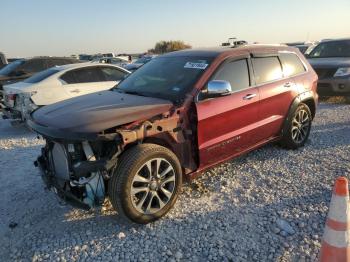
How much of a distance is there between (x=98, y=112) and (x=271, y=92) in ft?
8.45

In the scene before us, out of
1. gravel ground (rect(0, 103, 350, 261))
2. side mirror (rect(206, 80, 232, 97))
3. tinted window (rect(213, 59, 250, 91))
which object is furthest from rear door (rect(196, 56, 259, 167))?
gravel ground (rect(0, 103, 350, 261))

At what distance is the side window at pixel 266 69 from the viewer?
4917mm

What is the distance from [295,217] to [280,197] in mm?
476

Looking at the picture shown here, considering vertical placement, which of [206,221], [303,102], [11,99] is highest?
[11,99]

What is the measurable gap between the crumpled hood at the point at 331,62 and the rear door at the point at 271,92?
16.4ft

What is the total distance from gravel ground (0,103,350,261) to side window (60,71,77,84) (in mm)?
3389

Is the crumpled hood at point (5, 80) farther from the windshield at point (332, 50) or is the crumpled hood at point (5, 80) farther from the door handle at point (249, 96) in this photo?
the windshield at point (332, 50)

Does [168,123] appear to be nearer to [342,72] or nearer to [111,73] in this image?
[111,73]

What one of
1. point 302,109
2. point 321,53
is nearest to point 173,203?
point 302,109

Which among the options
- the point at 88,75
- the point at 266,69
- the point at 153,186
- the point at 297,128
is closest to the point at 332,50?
the point at 297,128

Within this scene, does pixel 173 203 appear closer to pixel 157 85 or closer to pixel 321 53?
pixel 157 85

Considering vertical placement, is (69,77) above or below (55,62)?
below

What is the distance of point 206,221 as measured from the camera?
146 inches

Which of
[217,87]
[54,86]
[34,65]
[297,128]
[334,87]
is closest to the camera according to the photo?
[217,87]
